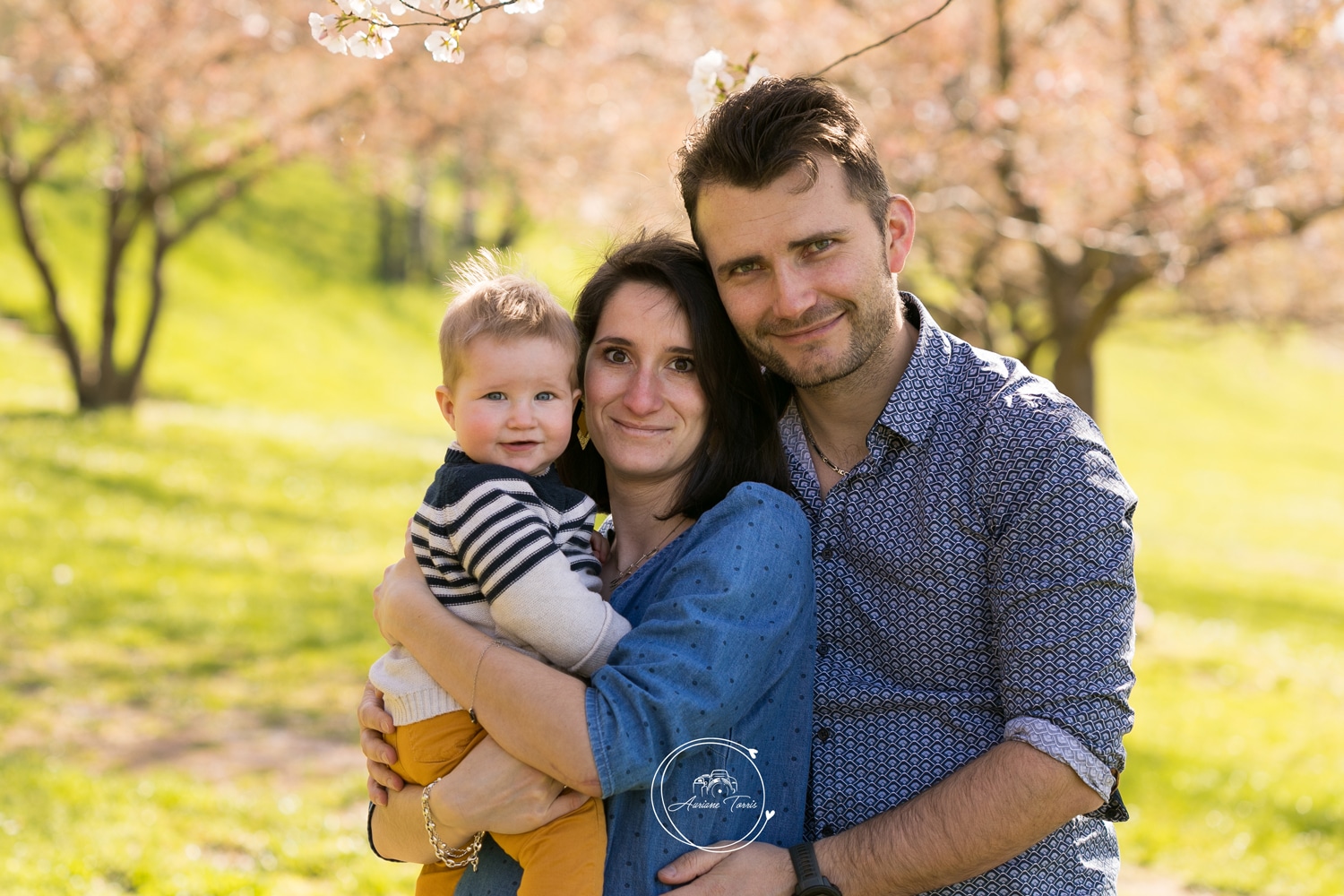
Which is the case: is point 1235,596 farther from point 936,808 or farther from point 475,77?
point 936,808

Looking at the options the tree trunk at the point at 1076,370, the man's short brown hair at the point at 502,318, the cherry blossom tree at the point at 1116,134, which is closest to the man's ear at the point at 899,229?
the man's short brown hair at the point at 502,318

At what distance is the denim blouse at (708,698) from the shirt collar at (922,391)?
293 mm

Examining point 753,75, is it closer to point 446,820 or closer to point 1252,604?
point 446,820

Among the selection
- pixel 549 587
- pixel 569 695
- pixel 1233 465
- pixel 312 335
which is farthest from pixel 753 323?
pixel 1233 465

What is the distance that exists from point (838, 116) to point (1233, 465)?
35.4 m

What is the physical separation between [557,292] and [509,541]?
5132mm

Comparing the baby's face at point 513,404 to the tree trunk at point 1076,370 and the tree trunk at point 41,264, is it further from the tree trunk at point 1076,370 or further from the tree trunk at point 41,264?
the tree trunk at point 41,264

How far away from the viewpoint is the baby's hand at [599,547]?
2801 mm

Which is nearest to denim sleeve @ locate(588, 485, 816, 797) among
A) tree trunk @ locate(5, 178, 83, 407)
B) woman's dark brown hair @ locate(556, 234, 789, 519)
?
woman's dark brown hair @ locate(556, 234, 789, 519)

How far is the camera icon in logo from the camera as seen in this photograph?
92.5 inches

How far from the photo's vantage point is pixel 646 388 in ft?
8.61

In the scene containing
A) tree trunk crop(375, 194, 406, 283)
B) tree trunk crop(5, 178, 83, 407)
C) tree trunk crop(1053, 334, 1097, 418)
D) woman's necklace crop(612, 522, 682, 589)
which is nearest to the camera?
woman's necklace crop(612, 522, 682, 589)

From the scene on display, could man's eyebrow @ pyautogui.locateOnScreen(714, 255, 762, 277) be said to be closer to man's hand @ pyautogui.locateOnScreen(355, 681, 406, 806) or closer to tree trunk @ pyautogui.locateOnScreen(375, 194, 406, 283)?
man's hand @ pyautogui.locateOnScreen(355, 681, 406, 806)

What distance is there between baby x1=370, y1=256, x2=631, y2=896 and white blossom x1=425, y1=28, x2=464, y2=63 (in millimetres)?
507
